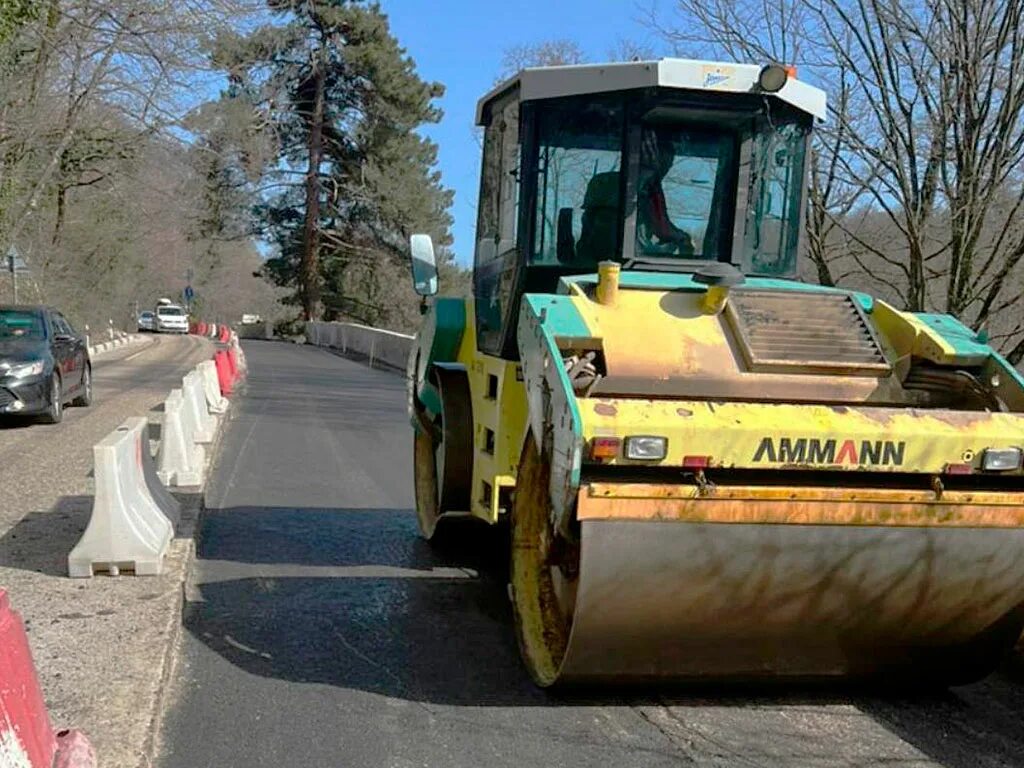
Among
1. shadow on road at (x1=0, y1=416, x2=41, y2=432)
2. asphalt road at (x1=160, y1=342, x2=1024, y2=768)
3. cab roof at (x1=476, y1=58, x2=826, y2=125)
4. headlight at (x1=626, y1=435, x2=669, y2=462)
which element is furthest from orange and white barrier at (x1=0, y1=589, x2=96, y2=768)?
shadow on road at (x1=0, y1=416, x2=41, y2=432)

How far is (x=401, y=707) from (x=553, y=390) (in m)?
1.57

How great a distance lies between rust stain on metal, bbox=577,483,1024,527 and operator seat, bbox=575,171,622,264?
188cm

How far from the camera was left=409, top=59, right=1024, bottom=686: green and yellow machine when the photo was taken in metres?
3.96

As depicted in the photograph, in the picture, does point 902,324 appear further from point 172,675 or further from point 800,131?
point 172,675

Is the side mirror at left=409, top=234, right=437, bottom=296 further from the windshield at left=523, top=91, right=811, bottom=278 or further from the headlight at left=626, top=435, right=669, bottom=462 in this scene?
the headlight at left=626, top=435, right=669, bottom=462

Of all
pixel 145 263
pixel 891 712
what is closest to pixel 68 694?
pixel 891 712

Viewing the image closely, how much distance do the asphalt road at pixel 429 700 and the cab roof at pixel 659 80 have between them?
9.57 ft

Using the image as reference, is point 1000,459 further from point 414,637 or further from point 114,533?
point 114,533

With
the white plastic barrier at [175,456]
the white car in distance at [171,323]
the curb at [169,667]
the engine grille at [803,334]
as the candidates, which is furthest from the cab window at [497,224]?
the white car in distance at [171,323]

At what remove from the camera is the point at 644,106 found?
17.5 feet

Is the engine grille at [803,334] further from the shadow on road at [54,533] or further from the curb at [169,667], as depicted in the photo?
the shadow on road at [54,533]

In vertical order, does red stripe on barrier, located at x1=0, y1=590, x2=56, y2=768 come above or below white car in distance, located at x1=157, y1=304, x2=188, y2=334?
Answer: above

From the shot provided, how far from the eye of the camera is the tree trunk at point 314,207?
45.2 metres

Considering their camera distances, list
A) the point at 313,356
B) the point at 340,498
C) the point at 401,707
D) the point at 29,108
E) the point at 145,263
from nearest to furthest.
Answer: the point at 401,707, the point at 340,498, the point at 29,108, the point at 313,356, the point at 145,263
